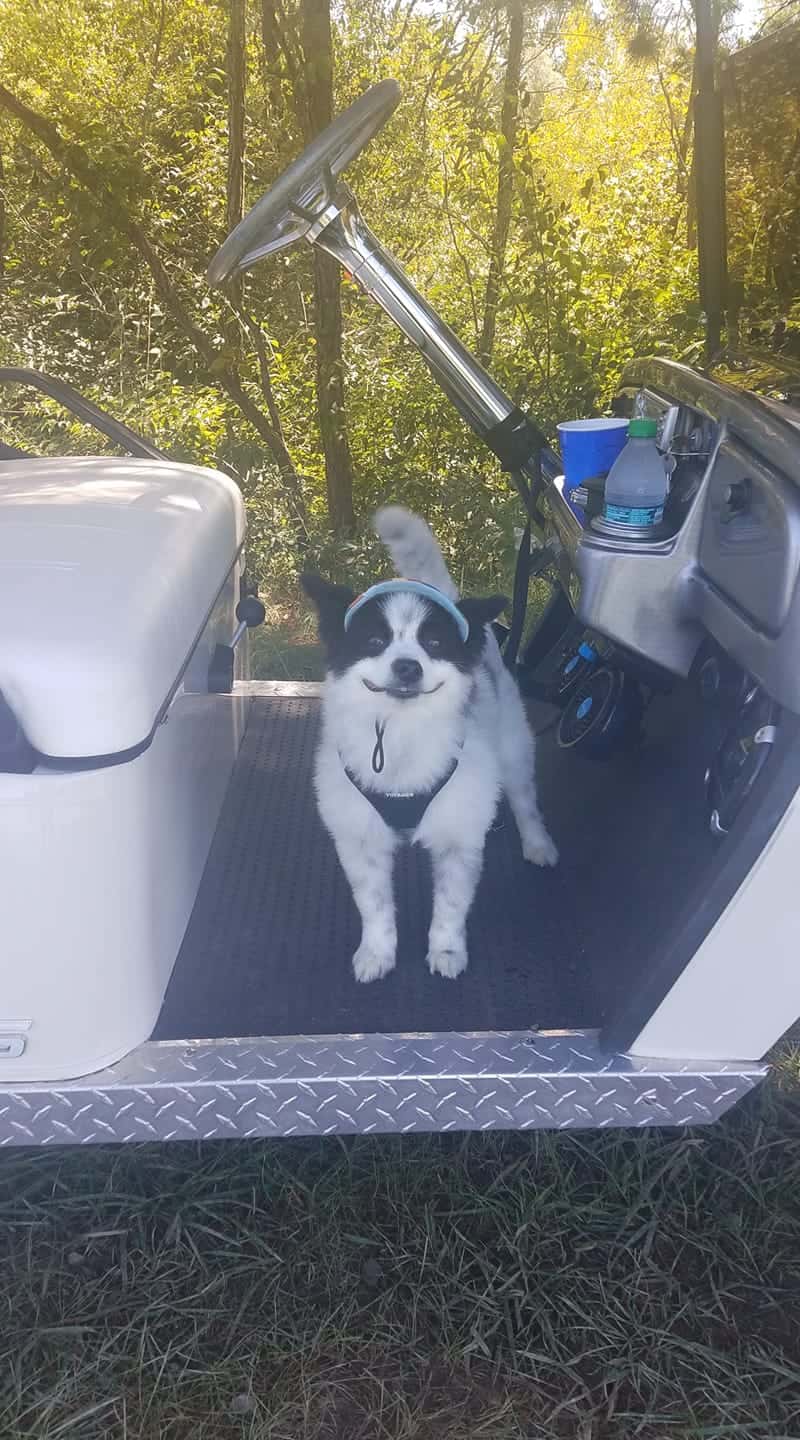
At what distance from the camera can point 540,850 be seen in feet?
9.18

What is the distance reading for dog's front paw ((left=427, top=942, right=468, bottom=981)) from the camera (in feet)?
7.59

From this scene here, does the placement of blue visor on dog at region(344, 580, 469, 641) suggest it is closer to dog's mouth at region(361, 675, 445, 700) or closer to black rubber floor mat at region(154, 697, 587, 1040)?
dog's mouth at region(361, 675, 445, 700)

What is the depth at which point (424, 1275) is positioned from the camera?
2.04 m

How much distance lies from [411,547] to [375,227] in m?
4.27

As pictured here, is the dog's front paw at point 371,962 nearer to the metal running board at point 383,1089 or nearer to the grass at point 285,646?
the metal running board at point 383,1089

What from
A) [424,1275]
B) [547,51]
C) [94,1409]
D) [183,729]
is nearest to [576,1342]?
[424,1275]

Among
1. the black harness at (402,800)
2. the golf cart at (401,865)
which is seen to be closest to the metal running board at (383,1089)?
the golf cart at (401,865)

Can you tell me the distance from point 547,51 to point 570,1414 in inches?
258

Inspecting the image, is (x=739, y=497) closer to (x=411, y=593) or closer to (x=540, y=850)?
(x=411, y=593)

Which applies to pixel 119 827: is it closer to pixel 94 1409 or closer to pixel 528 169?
pixel 94 1409

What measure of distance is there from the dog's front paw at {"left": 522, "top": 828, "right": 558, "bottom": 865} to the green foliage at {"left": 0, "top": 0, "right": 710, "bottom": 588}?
9.81 feet

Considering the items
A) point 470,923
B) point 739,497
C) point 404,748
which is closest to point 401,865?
point 470,923

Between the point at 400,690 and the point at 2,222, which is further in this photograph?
the point at 2,222


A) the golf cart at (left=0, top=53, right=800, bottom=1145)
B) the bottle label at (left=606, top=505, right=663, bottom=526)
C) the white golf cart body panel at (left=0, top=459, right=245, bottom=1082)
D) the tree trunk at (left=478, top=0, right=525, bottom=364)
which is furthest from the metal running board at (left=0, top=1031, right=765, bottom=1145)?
the tree trunk at (left=478, top=0, right=525, bottom=364)
